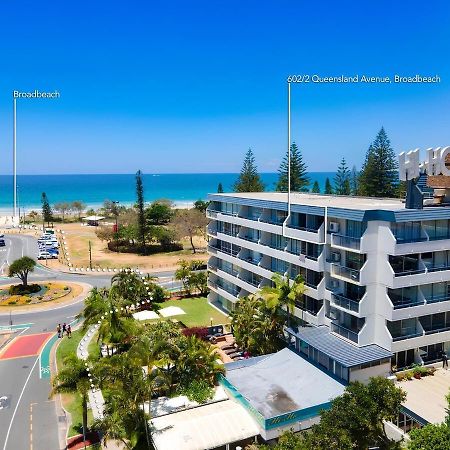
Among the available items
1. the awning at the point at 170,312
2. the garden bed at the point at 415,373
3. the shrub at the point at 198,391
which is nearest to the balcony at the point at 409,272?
the garden bed at the point at 415,373

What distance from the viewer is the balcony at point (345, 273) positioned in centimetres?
2950

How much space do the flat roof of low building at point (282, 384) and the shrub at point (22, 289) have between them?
127ft

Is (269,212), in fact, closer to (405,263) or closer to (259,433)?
(405,263)

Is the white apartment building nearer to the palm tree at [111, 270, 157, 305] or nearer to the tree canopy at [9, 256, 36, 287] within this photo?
the palm tree at [111, 270, 157, 305]

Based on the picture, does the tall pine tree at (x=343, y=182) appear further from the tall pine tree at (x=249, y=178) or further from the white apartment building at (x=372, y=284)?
the white apartment building at (x=372, y=284)

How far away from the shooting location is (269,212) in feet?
134

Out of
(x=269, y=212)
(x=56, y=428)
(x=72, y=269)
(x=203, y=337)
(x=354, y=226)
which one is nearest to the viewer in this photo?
(x=56, y=428)

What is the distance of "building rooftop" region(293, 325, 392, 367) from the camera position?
27800 millimetres

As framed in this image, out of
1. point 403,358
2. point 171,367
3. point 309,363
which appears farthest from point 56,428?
point 403,358

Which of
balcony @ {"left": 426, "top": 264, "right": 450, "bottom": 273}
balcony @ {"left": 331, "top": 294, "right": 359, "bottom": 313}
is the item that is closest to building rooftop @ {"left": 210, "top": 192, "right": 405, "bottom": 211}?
balcony @ {"left": 426, "top": 264, "right": 450, "bottom": 273}

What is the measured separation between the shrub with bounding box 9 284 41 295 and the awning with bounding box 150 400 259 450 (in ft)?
134

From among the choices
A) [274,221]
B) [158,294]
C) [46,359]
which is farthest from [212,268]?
[46,359]

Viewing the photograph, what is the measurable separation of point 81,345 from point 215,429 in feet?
71.2

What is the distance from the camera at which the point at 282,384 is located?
28.7 metres
